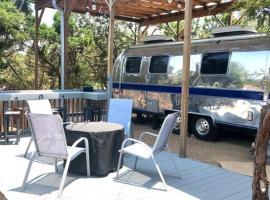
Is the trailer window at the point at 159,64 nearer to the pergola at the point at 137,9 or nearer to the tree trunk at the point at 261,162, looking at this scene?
the pergola at the point at 137,9

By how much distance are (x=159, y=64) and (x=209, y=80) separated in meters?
1.77

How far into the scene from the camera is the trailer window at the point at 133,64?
996 centimetres

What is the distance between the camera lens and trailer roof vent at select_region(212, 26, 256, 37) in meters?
7.54

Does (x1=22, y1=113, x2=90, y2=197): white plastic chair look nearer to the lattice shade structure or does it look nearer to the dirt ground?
the dirt ground

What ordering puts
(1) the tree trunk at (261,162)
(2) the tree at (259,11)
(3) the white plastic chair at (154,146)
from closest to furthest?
(1) the tree trunk at (261,162), (3) the white plastic chair at (154,146), (2) the tree at (259,11)

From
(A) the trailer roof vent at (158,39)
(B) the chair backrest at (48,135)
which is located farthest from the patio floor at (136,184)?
(A) the trailer roof vent at (158,39)

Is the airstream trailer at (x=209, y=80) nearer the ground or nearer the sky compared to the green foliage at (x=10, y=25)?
nearer the ground

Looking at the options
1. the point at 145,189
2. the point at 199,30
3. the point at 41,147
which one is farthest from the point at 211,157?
the point at 199,30

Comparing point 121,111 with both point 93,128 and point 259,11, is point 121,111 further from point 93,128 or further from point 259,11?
point 259,11

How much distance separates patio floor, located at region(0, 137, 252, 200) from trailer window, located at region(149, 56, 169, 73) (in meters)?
3.88

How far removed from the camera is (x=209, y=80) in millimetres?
7879

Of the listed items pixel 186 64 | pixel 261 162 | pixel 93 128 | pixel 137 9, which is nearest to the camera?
pixel 261 162

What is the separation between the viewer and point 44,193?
418 centimetres

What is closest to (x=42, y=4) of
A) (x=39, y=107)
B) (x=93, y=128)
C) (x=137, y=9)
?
(x=137, y=9)
